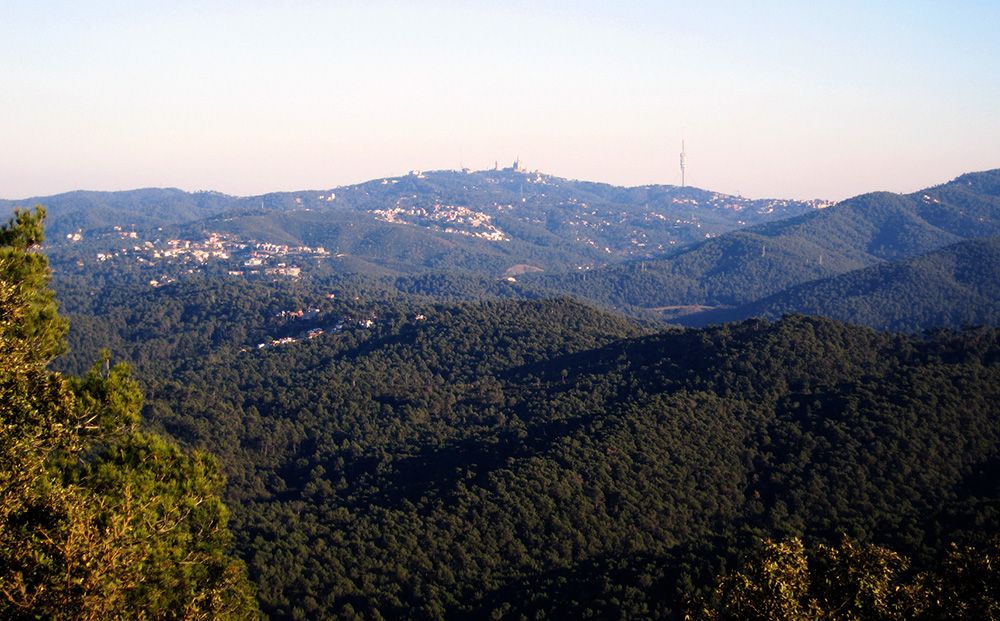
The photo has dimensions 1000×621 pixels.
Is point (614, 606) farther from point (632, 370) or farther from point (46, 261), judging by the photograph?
point (632, 370)

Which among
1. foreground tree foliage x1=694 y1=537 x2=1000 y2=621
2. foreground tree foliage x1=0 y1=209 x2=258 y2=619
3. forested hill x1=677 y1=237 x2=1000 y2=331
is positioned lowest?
forested hill x1=677 y1=237 x2=1000 y2=331

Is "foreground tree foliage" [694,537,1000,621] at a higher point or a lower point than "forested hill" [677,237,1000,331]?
higher

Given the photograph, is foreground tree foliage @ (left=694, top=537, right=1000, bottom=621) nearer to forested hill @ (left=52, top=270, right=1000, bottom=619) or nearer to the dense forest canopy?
the dense forest canopy

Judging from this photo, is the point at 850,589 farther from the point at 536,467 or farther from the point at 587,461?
the point at 587,461

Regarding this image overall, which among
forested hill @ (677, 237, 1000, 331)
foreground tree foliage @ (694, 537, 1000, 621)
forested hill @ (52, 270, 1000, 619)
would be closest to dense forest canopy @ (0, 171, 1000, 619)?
foreground tree foliage @ (694, 537, 1000, 621)

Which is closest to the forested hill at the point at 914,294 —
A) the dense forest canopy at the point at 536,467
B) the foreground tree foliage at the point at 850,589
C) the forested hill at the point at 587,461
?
the dense forest canopy at the point at 536,467

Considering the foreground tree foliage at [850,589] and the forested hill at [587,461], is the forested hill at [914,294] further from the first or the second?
the foreground tree foliage at [850,589]

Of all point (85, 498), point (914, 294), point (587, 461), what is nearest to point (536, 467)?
point (587, 461)
